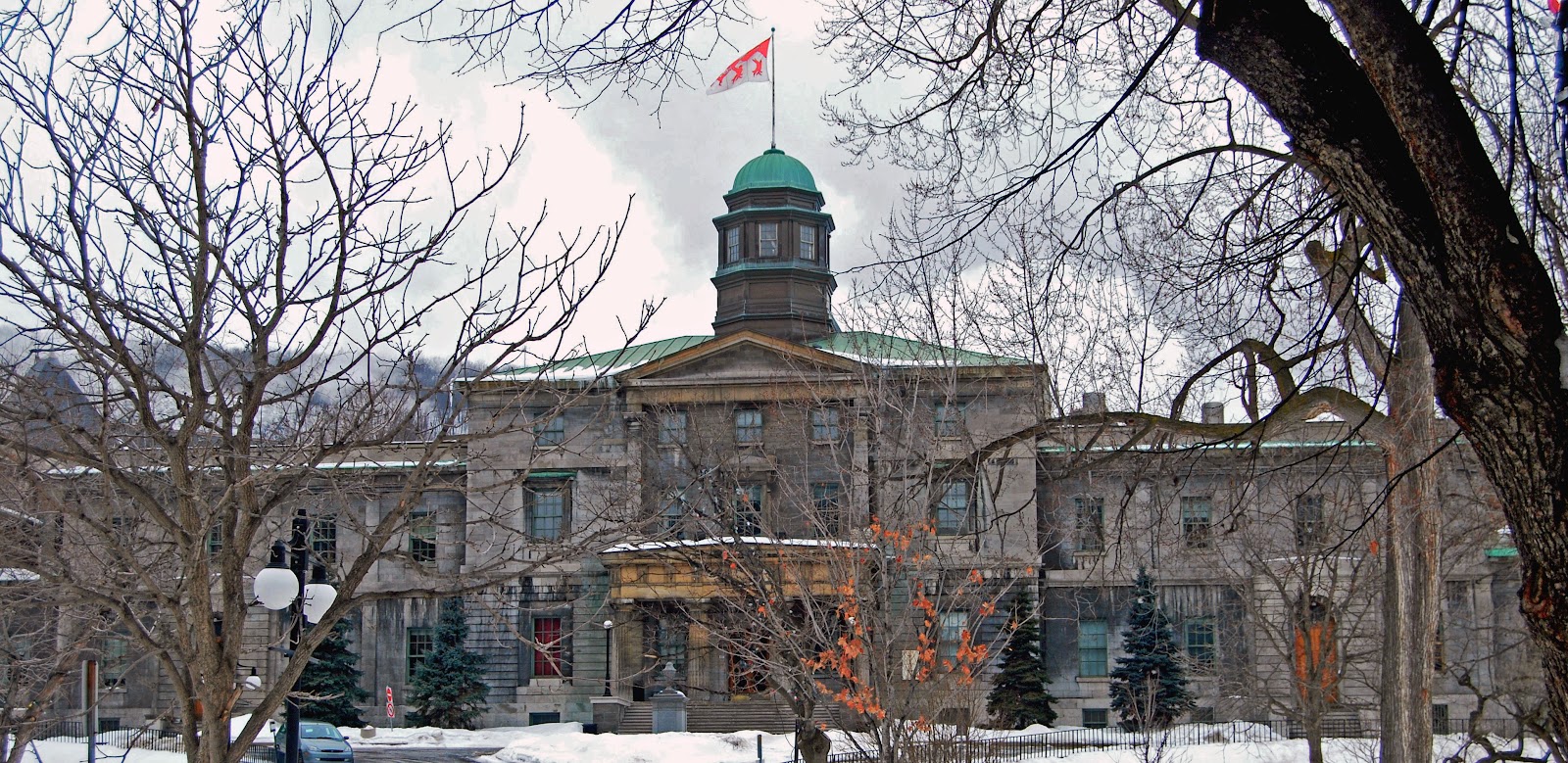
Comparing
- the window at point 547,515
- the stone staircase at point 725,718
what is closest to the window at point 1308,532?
the stone staircase at point 725,718

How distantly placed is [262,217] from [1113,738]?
108 feet

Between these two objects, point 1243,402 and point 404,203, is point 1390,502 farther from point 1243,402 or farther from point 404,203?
point 404,203

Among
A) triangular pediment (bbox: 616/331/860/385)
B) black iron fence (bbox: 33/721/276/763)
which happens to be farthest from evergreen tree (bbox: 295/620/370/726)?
triangular pediment (bbox: 616/331/860/385)

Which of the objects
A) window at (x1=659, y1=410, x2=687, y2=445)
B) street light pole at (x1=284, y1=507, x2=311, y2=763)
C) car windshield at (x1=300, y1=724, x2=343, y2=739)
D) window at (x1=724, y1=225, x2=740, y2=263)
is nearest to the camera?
street light pole at (x1=284, y1=507, x2=311, y2=763)

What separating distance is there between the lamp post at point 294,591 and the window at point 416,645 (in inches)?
1527

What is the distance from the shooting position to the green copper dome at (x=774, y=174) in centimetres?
5384

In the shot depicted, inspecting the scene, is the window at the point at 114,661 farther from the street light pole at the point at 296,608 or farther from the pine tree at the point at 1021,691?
the pine tree at the point at 1021,691

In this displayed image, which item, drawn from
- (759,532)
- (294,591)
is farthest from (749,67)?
(294,591)

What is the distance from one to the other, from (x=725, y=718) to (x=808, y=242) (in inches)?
724

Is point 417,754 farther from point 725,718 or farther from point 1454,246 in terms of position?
point 1454,246

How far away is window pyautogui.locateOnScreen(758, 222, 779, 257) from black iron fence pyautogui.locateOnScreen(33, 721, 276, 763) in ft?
75.8

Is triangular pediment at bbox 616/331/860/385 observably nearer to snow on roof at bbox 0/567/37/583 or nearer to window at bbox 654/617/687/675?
window at bbox 654/617/687/675

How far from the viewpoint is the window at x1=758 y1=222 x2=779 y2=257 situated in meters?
53.3

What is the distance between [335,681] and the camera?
4600 centimetres
